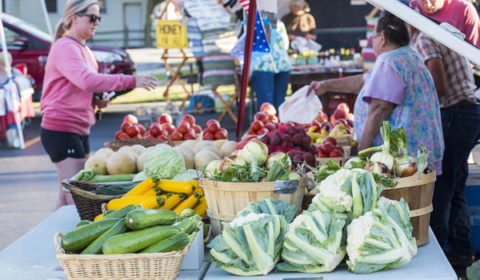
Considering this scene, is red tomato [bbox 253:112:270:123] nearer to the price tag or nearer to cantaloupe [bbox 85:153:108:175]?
cantaloupe [bbox 85:153:108:175]

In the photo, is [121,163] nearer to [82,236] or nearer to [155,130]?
[82,236]

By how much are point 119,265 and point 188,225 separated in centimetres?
32

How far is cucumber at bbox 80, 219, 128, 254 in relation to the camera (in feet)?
7.67

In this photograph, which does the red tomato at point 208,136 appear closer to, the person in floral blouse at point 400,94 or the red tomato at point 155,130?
the red tomato at point 155,130

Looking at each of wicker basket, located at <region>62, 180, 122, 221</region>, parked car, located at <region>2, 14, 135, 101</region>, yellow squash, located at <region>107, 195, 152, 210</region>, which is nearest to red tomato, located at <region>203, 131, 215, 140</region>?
wicker basket, located at <region>62, 180, 122, 221</region>

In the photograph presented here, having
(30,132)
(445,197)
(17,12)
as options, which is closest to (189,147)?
(445,197)

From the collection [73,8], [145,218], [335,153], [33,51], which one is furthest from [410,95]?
[33,51]

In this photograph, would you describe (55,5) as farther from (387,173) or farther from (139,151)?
(387,173)

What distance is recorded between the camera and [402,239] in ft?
7.67

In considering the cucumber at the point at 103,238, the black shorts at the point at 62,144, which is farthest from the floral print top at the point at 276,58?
the cucumber at the point at 103,238

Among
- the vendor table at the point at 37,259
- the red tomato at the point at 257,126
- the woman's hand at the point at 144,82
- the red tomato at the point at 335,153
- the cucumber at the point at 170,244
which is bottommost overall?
the red tomato at the point at 257,126

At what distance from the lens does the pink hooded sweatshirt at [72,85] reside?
458 centimetres

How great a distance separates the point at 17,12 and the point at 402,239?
26.7 meters

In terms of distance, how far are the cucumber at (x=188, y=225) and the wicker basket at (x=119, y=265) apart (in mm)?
132
